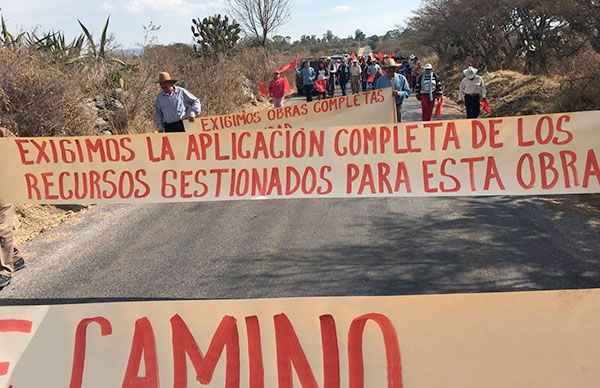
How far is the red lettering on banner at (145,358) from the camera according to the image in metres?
2.05

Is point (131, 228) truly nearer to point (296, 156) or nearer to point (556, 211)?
point (296, 156)

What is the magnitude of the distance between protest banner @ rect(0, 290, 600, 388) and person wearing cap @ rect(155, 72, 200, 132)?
241 inches

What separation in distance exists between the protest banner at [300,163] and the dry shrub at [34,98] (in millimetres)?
4561

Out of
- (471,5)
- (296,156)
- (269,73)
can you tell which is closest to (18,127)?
(296,156)

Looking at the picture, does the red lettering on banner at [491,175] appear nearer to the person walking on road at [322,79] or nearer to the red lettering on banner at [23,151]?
the red lettering on banner at [23,151]

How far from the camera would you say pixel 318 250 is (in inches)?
220

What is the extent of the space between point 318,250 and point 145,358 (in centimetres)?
357

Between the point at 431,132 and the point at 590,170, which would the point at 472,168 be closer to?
the point at 431,132

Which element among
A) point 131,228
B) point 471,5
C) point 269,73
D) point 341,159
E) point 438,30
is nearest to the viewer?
point 341,159

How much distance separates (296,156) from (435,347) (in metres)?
3.19

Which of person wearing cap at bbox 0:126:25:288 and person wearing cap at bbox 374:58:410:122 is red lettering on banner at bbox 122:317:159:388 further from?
person wearing cap at bbox 374:58:410:122

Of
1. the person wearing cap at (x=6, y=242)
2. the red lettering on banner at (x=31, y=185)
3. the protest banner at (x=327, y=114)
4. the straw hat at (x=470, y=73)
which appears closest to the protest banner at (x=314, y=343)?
the red lettering on banner at (x=31, y=185)

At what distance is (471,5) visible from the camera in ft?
83.1

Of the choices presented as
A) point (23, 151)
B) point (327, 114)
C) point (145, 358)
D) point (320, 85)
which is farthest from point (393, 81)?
point (320, 85)
